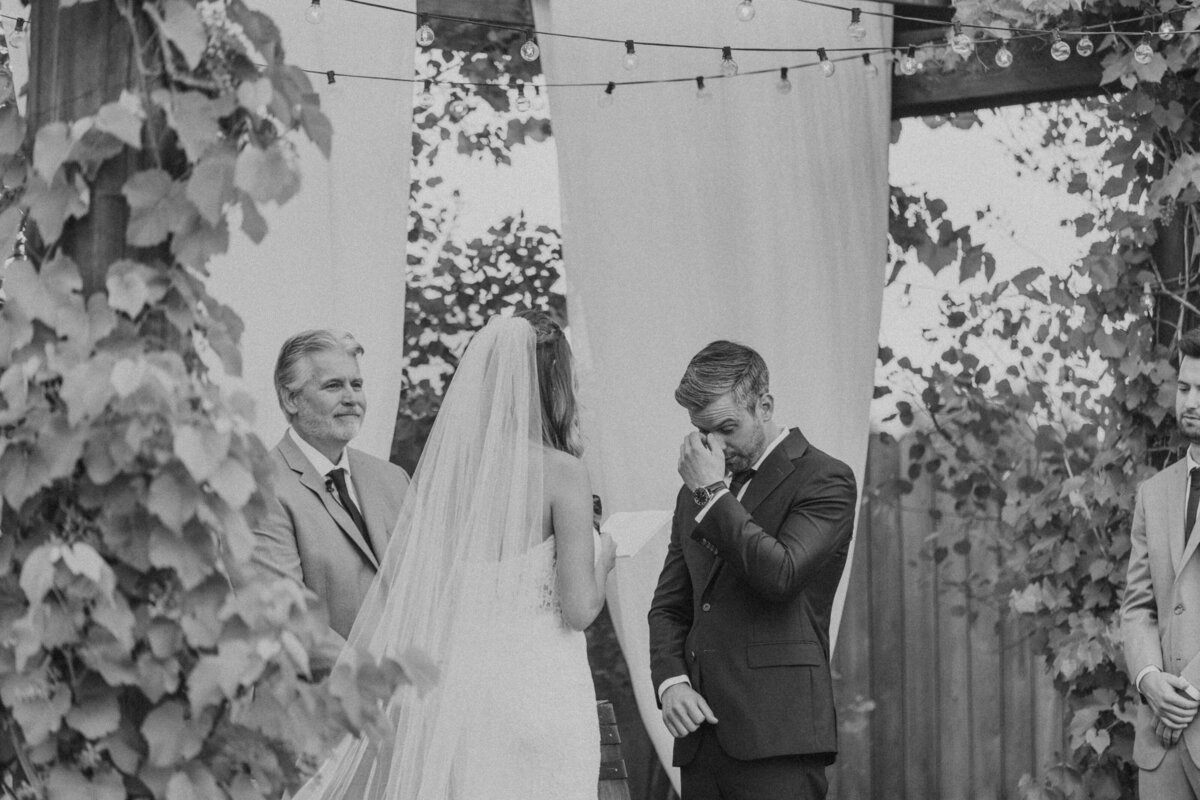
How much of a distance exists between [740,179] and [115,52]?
8.74ft

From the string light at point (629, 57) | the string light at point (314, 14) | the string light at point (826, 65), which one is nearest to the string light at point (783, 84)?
the string light at point (826, 65)

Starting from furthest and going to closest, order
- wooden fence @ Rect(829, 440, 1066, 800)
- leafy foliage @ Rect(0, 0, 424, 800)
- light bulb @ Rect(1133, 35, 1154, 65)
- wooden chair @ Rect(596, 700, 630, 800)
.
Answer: wooden fence @ Rect(829, 440, 1066, 800)
light bulb @ Rect(1133, 35, 1154, 65)
wooden chair @ Rect(596, 700, 630, 800)
leafy foliage @ Rect(0, 0, 424, 800)

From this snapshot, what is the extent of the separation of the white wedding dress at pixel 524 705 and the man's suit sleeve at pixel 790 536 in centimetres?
33

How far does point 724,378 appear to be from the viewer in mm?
2830

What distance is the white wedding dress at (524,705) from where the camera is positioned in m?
2.71

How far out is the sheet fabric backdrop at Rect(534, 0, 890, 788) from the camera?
3945 mm

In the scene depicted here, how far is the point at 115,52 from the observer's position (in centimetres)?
157

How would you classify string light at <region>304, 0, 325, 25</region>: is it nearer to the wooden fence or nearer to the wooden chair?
the wooden chair

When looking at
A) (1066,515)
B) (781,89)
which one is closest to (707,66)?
(781,89)

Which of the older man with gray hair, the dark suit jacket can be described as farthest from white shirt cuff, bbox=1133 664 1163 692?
the older man with gray hair

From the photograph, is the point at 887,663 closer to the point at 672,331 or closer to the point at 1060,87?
the point at 672,331

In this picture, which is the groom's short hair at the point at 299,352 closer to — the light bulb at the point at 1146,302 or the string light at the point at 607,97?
the string light at the point at 607,97

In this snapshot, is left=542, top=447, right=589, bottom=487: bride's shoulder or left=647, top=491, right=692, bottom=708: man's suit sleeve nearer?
left=542, top=447, right=589, bottom=487: bride's shoulder

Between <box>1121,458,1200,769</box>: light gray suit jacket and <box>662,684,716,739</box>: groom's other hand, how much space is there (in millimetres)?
898
